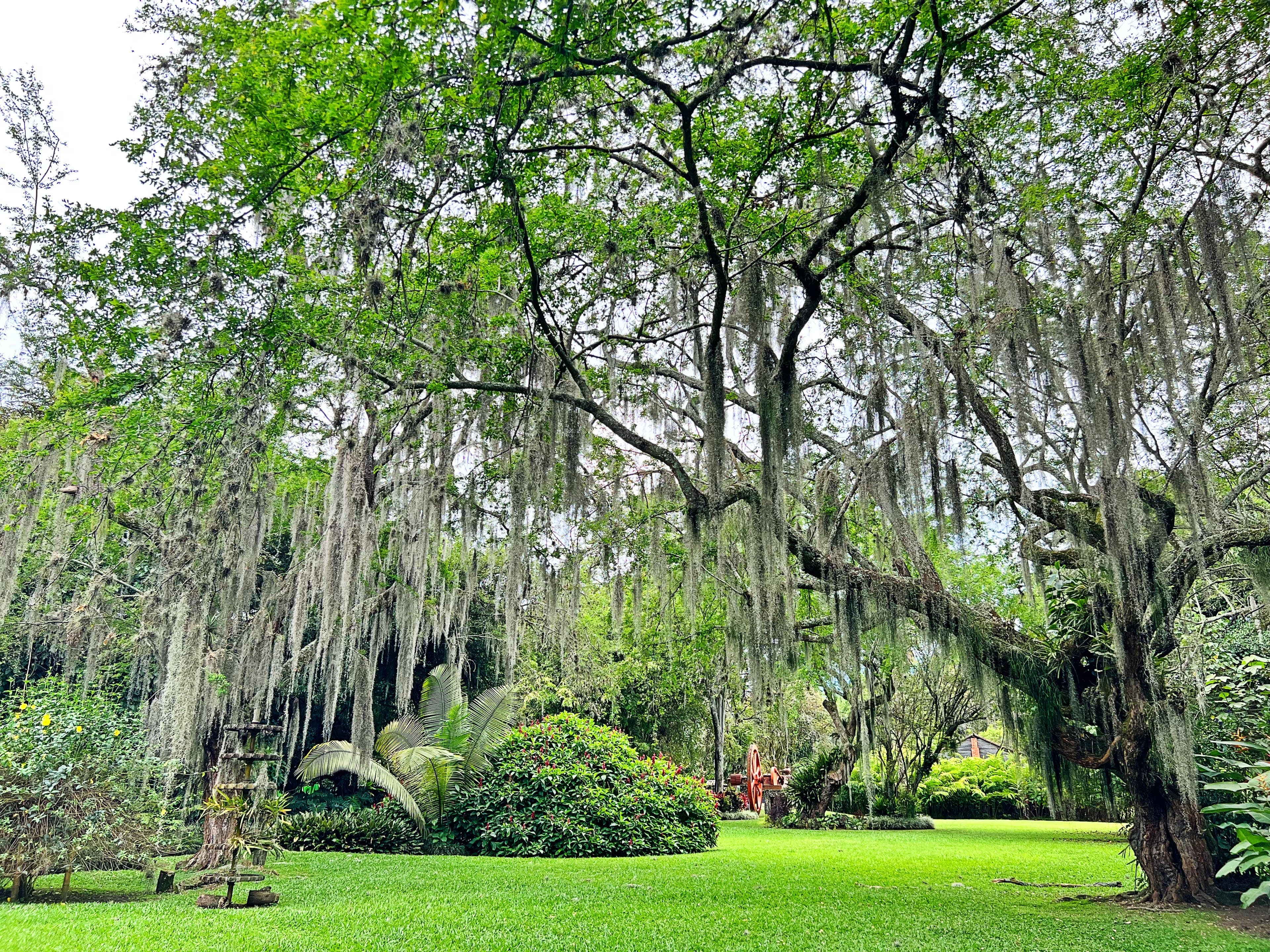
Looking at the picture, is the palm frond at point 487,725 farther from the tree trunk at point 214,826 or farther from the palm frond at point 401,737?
the tree trunk at point 214,826

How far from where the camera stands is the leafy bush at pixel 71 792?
5.83 m

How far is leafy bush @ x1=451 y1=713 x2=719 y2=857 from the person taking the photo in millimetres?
9828

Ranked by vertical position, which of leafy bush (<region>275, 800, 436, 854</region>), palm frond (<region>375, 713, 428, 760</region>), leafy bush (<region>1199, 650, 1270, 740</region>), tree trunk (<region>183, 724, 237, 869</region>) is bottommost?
leafy bush (<region>275, 800, 436, 854</region>)

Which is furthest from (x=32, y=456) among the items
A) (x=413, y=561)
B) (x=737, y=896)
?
(x=737, y=896)

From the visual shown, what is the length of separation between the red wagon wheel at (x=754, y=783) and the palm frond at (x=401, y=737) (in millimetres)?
11577

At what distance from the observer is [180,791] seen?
1069cm

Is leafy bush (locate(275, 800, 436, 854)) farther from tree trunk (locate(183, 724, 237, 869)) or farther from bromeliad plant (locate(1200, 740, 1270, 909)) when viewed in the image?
bromeliad plant (locate(1200, 740, 1270, 909))

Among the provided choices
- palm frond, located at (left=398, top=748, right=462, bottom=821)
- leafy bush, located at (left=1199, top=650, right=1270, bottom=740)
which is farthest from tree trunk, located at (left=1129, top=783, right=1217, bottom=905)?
palm frond, located at (left=398, top=748, right=462, bottom=821)

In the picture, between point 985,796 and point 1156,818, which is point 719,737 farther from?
point 1156,818

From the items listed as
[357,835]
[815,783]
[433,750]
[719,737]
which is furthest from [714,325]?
[719,737]

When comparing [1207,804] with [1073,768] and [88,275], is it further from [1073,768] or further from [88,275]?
[88,275]

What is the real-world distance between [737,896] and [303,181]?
6580 mm

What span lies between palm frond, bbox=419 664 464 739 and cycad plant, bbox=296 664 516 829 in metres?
0.01

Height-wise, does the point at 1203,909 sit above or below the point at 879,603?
below
